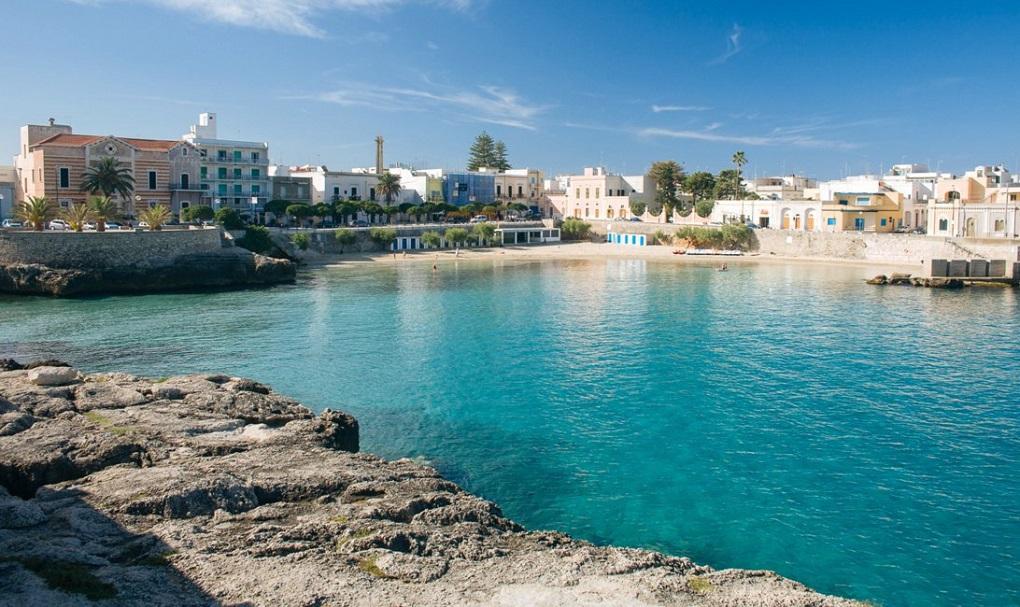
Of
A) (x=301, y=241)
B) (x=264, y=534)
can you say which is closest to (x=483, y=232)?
(x=301, y=241)

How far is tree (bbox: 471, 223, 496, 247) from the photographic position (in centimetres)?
10112

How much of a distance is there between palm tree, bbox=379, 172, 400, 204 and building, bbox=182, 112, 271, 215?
55.5ft

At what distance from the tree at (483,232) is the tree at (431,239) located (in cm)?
501

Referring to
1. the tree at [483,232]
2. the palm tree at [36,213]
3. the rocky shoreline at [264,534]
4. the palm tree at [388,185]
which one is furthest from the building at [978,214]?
the palm tree at [36,213]

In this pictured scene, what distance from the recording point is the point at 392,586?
1330 cm

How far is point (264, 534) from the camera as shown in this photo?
15.1 meters

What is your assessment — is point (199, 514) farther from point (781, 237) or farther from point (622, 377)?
point (781, 237)

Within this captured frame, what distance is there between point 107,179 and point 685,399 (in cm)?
6298

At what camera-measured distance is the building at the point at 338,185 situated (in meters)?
102

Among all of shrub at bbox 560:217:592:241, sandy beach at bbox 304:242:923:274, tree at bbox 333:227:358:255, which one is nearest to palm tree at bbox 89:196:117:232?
sandy beach at bbox 304:242:923:274

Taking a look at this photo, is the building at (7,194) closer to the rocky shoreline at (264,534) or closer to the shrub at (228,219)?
the shrub at (228,219)

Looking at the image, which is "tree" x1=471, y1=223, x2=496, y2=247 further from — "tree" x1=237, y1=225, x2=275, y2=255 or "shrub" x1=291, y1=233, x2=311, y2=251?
"tree" x1=237, y1=225, x2=275, y2=255

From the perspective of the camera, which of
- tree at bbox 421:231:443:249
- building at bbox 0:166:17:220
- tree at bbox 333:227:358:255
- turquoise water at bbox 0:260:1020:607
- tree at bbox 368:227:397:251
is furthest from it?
tree at bbox 421:231:443:249

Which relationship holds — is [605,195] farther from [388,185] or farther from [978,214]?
[978,214]
